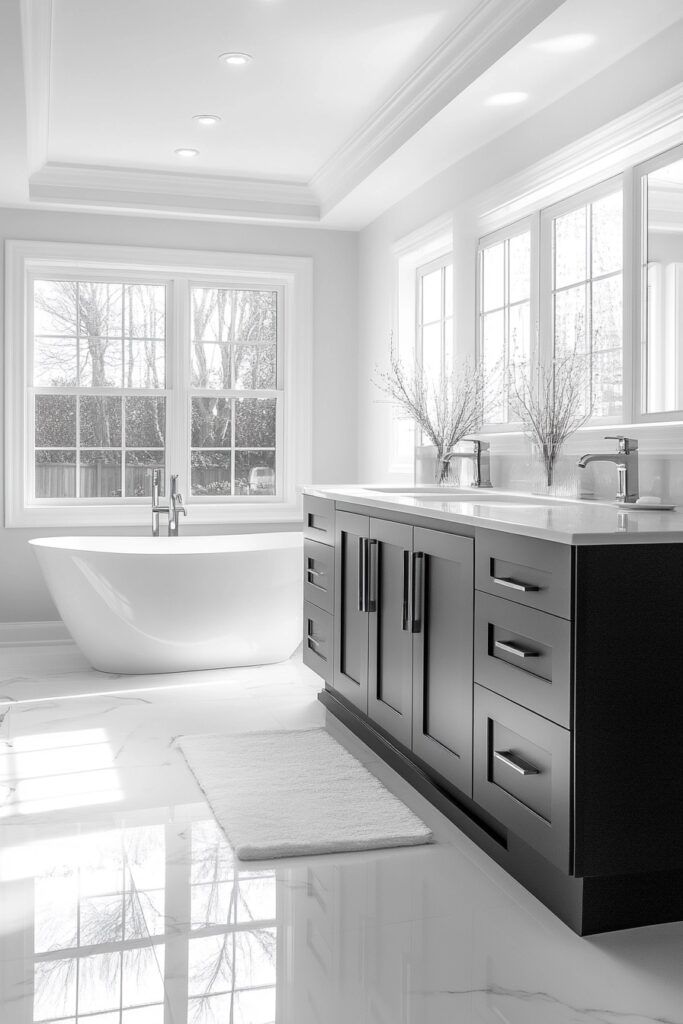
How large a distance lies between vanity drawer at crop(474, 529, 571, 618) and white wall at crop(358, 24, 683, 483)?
2.62ft

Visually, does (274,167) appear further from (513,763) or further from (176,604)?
(513,763)

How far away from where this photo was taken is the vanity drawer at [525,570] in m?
2.01

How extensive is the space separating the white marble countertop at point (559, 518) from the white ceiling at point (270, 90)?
56.7 inches

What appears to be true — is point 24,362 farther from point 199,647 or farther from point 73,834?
point 73,834

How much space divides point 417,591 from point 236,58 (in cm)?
221

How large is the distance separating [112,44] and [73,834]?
2.74 meters

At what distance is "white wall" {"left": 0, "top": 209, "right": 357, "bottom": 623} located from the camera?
17.4 feet

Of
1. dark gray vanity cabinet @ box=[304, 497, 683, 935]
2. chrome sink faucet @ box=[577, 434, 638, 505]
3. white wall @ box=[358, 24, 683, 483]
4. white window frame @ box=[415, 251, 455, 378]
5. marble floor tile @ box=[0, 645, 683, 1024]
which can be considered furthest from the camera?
white window frame @ box=[415, 251, 455, 378]

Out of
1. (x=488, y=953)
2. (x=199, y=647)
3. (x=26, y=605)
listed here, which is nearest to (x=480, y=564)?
(x=488, y=953)

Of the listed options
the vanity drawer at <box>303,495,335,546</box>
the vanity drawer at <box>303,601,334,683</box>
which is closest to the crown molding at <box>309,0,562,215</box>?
the vanity drawer at <box>303,495,335,546</box>

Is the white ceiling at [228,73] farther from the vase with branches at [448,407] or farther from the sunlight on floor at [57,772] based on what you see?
the sunlight on floor at [57,772]

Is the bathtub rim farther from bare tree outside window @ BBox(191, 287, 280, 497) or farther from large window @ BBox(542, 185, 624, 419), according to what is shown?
large window @ BBox(542, 185, 624, 419)

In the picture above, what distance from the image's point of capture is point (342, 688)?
3615 mm

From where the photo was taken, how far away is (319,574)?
3932 mm
